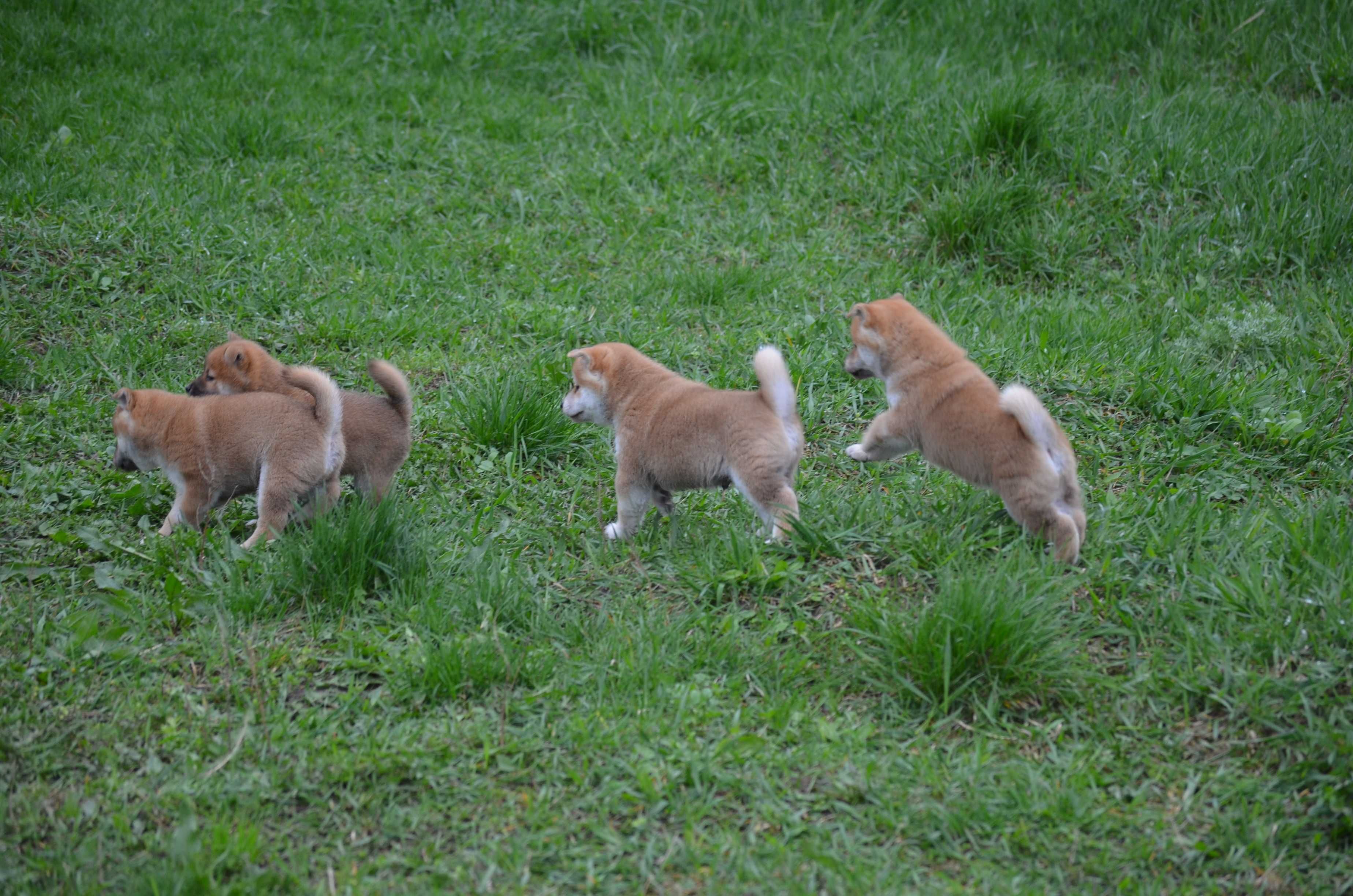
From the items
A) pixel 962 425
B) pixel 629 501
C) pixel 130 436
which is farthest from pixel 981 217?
pixel 130 436

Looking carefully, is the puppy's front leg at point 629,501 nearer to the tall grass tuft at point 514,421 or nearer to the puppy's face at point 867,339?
the tall grass tuft at point 514,421

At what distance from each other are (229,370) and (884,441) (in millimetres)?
3149

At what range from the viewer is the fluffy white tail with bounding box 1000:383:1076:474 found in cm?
439

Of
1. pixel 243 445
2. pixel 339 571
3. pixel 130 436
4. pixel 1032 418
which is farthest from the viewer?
pixel 130 436

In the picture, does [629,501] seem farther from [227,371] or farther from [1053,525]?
[227,371]

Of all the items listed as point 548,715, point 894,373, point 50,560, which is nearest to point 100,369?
point 50,560

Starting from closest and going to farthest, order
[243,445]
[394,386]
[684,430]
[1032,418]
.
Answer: [1032,418]
[684,430]
[243,445]
[394,386]

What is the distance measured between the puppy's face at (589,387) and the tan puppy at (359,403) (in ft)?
2.68

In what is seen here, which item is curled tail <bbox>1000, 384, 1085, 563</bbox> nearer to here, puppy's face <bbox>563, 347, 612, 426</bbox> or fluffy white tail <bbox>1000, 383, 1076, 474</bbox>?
fluffy white tail <bbox>1000, 383, 1076, 474</bbox>

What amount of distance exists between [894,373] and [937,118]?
434 centimetres

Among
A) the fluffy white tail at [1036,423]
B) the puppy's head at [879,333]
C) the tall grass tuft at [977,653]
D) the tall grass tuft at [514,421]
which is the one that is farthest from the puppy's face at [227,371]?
the fluffy white tail at [1036,423]

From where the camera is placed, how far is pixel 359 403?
547cm

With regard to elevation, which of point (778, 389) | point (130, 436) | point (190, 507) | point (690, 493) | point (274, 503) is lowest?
point (690, 493)

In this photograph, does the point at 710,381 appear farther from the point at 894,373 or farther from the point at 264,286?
the point at 264,286
